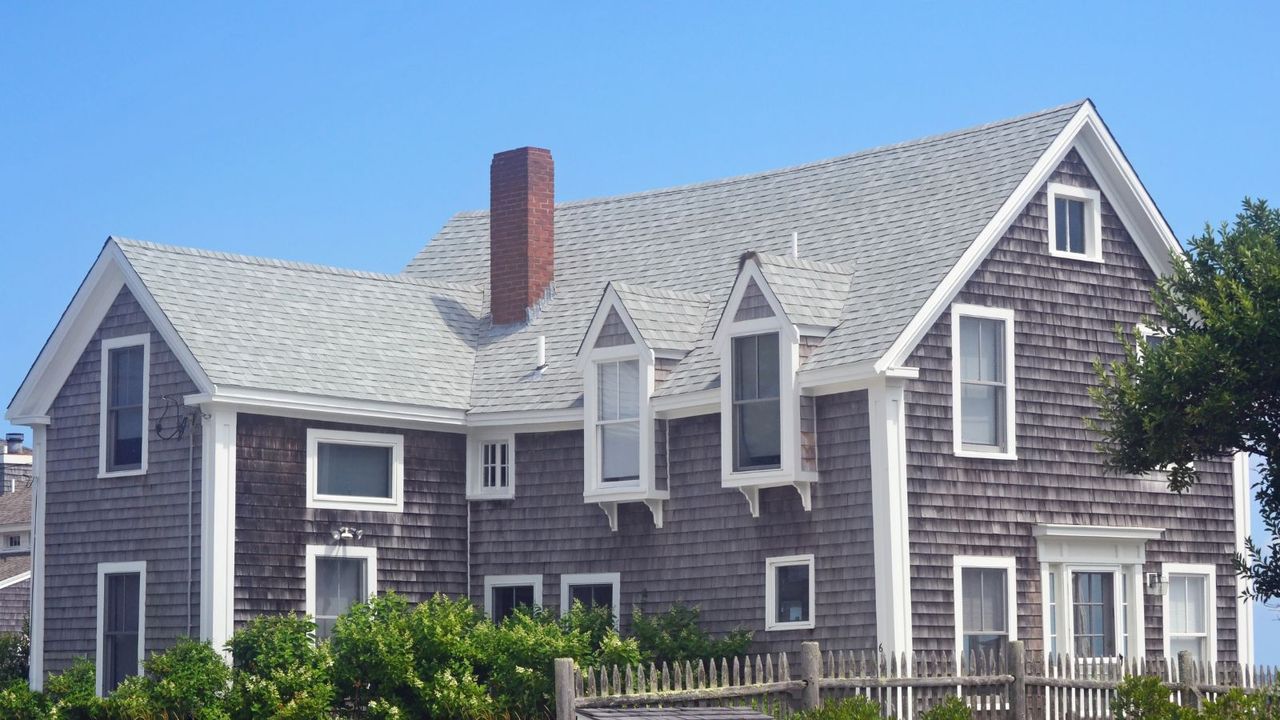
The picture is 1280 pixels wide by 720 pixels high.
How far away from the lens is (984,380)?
93.4ft

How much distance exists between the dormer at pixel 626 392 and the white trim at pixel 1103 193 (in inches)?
180

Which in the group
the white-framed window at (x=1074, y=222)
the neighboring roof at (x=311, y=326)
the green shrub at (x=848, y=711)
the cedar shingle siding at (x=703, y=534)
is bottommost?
the green shrub at (x=848, y=711)

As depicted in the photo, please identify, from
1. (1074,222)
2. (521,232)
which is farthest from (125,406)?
(1074,222)

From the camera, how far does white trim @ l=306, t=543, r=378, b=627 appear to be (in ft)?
100

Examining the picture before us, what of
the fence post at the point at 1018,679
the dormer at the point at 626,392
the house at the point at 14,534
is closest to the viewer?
the fence post at the point at 1018,679

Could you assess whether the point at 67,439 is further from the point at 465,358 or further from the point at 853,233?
the point at 853,233

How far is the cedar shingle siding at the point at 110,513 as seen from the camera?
30.2 metres

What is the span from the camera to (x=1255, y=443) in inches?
1011

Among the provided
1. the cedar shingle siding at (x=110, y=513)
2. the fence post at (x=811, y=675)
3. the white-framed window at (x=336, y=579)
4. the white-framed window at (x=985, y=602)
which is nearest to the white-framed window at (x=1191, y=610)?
the white-framed window at (x=985, y=602)

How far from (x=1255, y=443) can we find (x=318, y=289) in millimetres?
16264

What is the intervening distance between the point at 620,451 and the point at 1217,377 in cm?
935

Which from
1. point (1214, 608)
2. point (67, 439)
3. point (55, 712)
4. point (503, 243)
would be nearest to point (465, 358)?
point (503, 243)

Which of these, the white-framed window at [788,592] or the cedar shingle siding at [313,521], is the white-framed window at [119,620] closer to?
the cedar shingle siding at [313,521]

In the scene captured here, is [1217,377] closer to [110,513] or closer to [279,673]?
[279,673]
